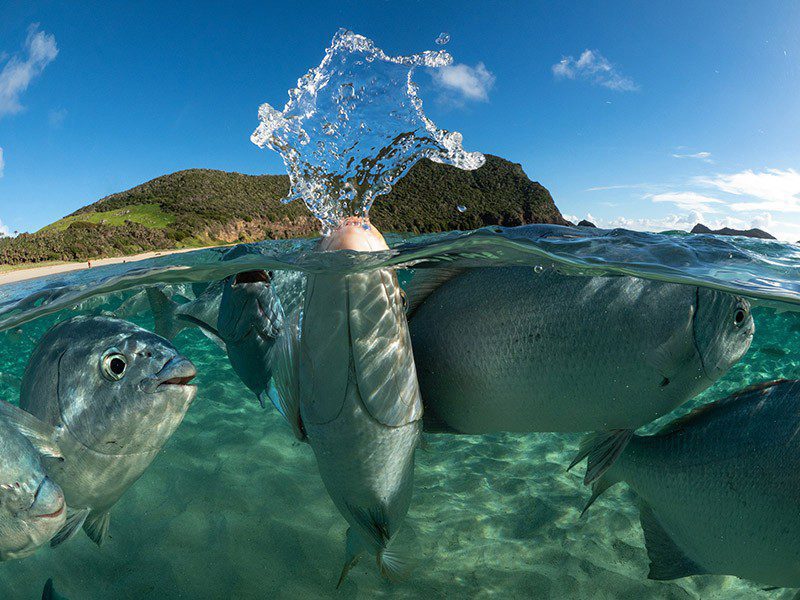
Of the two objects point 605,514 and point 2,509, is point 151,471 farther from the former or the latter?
point 605,514

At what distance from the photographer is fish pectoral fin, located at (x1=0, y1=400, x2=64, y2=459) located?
2.54 m

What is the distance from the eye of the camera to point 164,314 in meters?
6.14

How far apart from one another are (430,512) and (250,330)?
2.45 meters

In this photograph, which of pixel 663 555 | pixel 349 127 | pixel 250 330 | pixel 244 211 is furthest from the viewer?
Result: pixel 244 211

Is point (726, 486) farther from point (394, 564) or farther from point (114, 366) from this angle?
point (114, 366)

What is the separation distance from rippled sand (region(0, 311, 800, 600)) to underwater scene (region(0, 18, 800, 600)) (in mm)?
23

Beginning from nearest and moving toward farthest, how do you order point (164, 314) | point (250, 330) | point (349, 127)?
point (250, 330)
point (349, 127)
point (164, 314)

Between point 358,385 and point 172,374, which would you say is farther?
point 172,374

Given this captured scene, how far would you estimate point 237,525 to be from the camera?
4.56m

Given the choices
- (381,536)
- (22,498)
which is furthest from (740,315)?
(22,498)

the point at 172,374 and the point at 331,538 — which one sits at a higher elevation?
the point at 172,374

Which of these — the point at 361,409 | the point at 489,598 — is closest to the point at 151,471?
the point at 489,598

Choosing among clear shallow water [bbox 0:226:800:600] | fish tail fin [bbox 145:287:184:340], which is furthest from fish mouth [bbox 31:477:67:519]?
fish tail fin [bbox 145:287:184:340]

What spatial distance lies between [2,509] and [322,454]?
A: 1.48m
